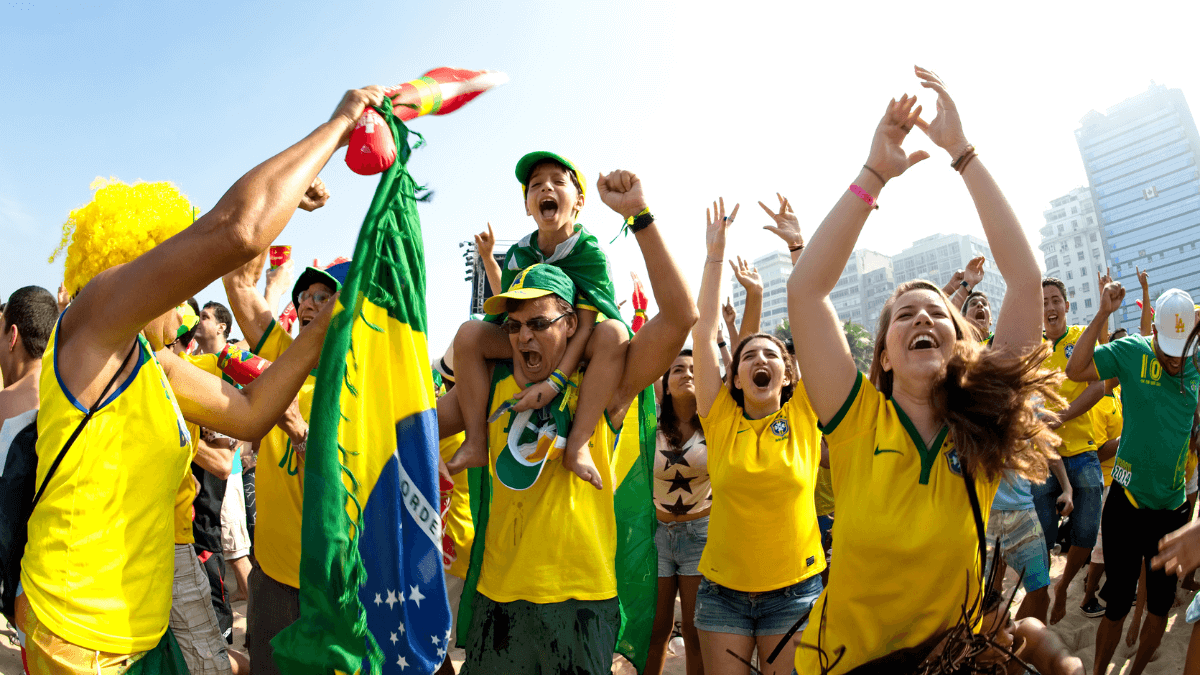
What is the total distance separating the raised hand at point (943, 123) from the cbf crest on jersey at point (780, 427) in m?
1.67

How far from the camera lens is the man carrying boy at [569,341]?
256 cm

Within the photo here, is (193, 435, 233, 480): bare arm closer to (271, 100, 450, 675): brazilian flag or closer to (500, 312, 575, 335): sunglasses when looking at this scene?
(500, 312, 575, 335): sunglasses

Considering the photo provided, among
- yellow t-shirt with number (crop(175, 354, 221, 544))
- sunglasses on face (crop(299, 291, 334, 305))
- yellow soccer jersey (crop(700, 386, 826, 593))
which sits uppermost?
sunglasses on face (crop(299, 291, 334, 305))

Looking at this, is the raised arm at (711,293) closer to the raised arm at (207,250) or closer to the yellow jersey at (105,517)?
the raised arm at (207,250)

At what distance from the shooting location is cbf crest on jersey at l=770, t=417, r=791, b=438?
11.9 ft

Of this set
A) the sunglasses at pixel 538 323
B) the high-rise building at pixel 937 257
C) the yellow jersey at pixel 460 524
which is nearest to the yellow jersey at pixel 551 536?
the sunglasses at pixel 538 323

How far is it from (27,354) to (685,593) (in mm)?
3793

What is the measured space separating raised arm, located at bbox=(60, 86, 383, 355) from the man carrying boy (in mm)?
1057

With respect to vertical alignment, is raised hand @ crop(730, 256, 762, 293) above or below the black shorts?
above

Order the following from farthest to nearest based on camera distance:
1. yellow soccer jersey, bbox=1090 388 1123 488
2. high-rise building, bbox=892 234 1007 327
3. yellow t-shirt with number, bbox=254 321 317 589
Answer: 1. high-rise building, bbox=892 234 1007 327
2. yellow soccer jersey, bbox=1090 388 1123 488
3. yellow t-shirt with number, bbox=254 321 317 589

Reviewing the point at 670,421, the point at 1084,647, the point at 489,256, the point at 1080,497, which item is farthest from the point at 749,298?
the point at 1080,497

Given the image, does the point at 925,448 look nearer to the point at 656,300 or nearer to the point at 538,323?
the point at 656,300

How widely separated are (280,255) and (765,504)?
324 cm

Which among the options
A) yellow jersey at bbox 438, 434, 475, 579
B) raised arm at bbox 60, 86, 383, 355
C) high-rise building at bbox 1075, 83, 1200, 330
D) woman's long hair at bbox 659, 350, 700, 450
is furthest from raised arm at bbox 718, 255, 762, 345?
high-rise building at bbox 1075, 83, 1200, 330
